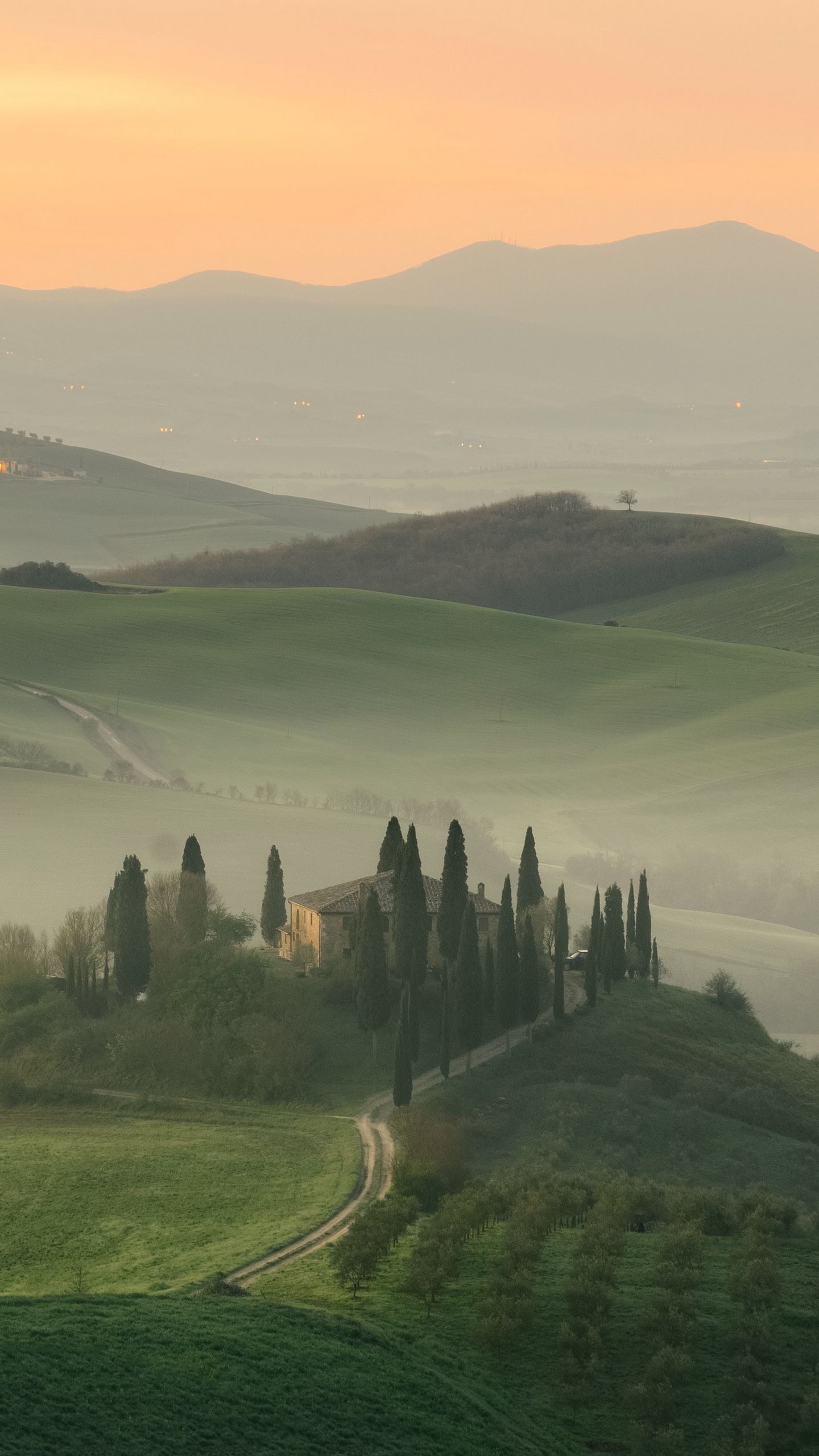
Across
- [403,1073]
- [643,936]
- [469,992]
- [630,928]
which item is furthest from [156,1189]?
[630,928]

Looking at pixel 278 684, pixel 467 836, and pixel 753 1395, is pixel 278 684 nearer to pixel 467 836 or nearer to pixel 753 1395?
pixel 467 836

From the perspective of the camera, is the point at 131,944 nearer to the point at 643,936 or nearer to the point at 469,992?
the point at 469,992

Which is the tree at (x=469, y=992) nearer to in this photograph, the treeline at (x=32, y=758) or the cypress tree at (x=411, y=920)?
the cypress tree at (x=411, y=920)

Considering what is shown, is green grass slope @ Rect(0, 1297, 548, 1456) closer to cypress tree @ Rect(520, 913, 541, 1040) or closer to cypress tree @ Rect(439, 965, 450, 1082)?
cypress tree @ Rect(439, 965, 450, 1082)

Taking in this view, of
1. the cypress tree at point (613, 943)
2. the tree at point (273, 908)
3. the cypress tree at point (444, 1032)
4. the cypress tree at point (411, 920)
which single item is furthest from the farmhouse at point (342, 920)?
the cypress tree at point (613, 943)

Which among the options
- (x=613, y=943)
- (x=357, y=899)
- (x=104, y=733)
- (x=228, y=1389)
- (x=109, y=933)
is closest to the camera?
(x=228, y=1389)

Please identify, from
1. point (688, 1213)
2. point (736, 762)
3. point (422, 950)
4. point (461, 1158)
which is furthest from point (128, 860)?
point (736, 762)
